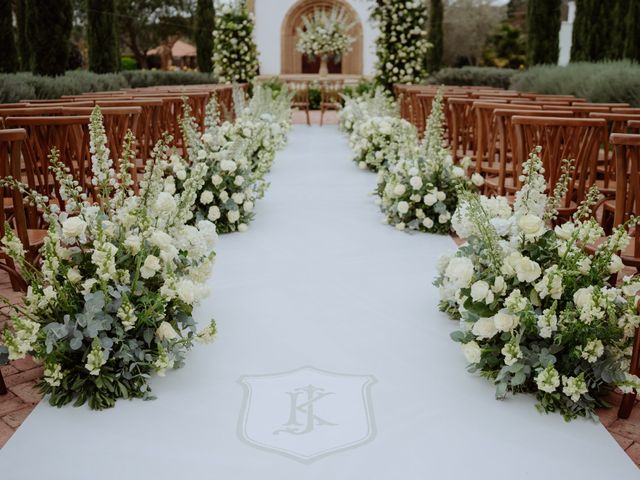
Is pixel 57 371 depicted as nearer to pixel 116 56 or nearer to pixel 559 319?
pixel 559 319

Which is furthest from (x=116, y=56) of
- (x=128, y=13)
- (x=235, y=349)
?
(x=128, y=13)

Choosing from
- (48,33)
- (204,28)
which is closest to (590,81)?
(48,33)

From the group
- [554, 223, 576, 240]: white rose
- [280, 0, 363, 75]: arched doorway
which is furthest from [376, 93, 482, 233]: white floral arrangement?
[280, 0, 363, 75]: arched doorway

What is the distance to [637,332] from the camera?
2.24m

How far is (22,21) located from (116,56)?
3.79 m

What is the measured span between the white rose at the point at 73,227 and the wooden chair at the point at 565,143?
2.21 metres

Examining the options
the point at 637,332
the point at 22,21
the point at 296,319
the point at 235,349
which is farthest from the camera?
the point at 22,21

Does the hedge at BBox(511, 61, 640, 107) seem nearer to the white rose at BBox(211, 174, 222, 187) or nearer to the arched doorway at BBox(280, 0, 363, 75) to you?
the white rose at BBox(211, 174, 222, 187)

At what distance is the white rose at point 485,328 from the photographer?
241cm

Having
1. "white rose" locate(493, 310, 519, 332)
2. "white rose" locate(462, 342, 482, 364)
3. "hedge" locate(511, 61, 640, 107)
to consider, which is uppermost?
"hedge" locate(511, 61, 640, 107)

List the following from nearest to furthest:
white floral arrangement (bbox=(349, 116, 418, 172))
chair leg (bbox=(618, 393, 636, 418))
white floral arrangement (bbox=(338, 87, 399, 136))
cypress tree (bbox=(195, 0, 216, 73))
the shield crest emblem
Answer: the shield crest emblem, chair leg (bbox=(618, 393, 636, 418)), white floral arrangement (bbox=(349, 116, 418, 172)), white floral arrangement (bbox=(338, 87, 399, 136)), cypress tree (bbox=(195, 0, 216, 73))

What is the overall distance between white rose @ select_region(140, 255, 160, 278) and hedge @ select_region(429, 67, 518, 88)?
12.1 meters

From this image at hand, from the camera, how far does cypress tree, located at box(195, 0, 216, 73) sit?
1639 cm

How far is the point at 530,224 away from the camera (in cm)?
247
